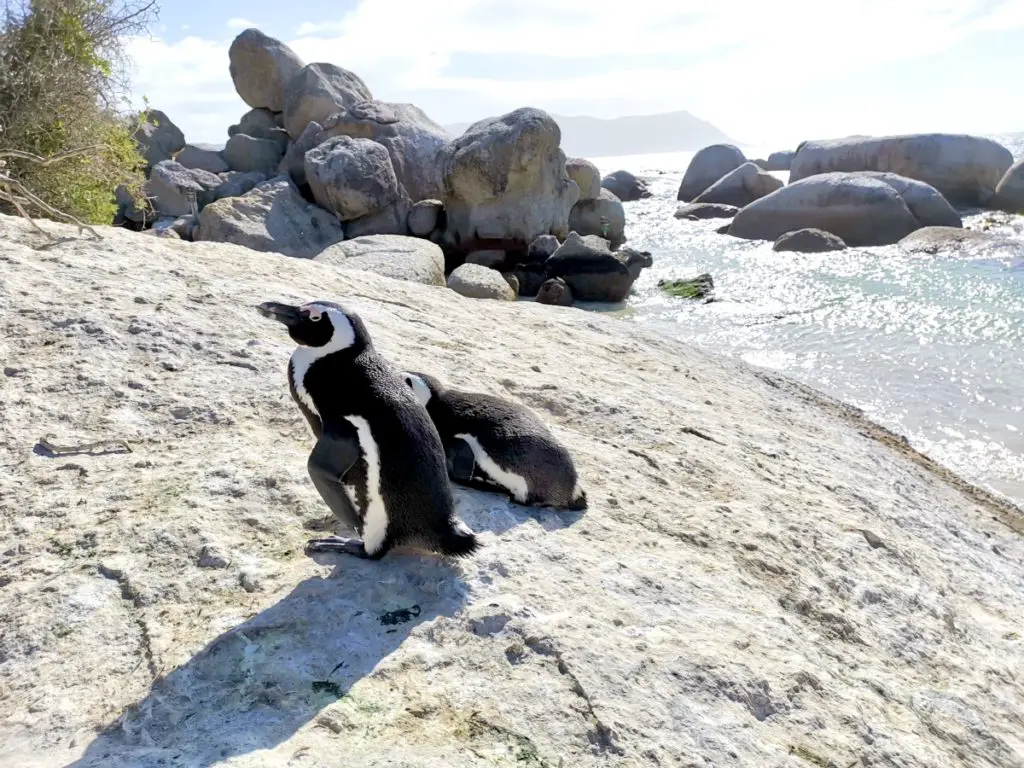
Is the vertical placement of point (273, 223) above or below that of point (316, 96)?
below

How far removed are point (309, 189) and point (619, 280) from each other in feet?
21.8

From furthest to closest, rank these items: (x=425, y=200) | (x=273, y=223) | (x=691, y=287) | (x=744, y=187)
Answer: (x=744, y=187) < (x=425, y=200) < (x=691, y=287) < (x=273, y=223)

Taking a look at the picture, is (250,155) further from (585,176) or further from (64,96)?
(64,96)

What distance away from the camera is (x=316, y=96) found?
74.6ft

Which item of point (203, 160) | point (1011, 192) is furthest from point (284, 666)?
point (1011, 192)

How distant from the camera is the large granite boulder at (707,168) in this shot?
123 ft

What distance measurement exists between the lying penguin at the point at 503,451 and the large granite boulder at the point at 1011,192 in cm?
3105

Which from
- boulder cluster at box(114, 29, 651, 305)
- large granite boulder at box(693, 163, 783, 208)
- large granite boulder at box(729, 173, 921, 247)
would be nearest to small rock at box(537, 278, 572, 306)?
boulder cluster at box(114, 29, 651, 305)

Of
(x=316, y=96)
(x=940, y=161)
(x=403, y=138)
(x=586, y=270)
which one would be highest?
(x=316, y=96)

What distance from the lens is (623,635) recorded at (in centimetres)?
310

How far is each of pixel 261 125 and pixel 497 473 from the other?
23751 mm

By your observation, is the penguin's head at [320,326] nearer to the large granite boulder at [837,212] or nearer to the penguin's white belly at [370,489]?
the penguin's white belly at [370,489]

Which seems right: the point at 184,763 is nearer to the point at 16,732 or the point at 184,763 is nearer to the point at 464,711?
the point at 16,732

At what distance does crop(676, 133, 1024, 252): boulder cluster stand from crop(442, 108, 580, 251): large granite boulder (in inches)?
317
